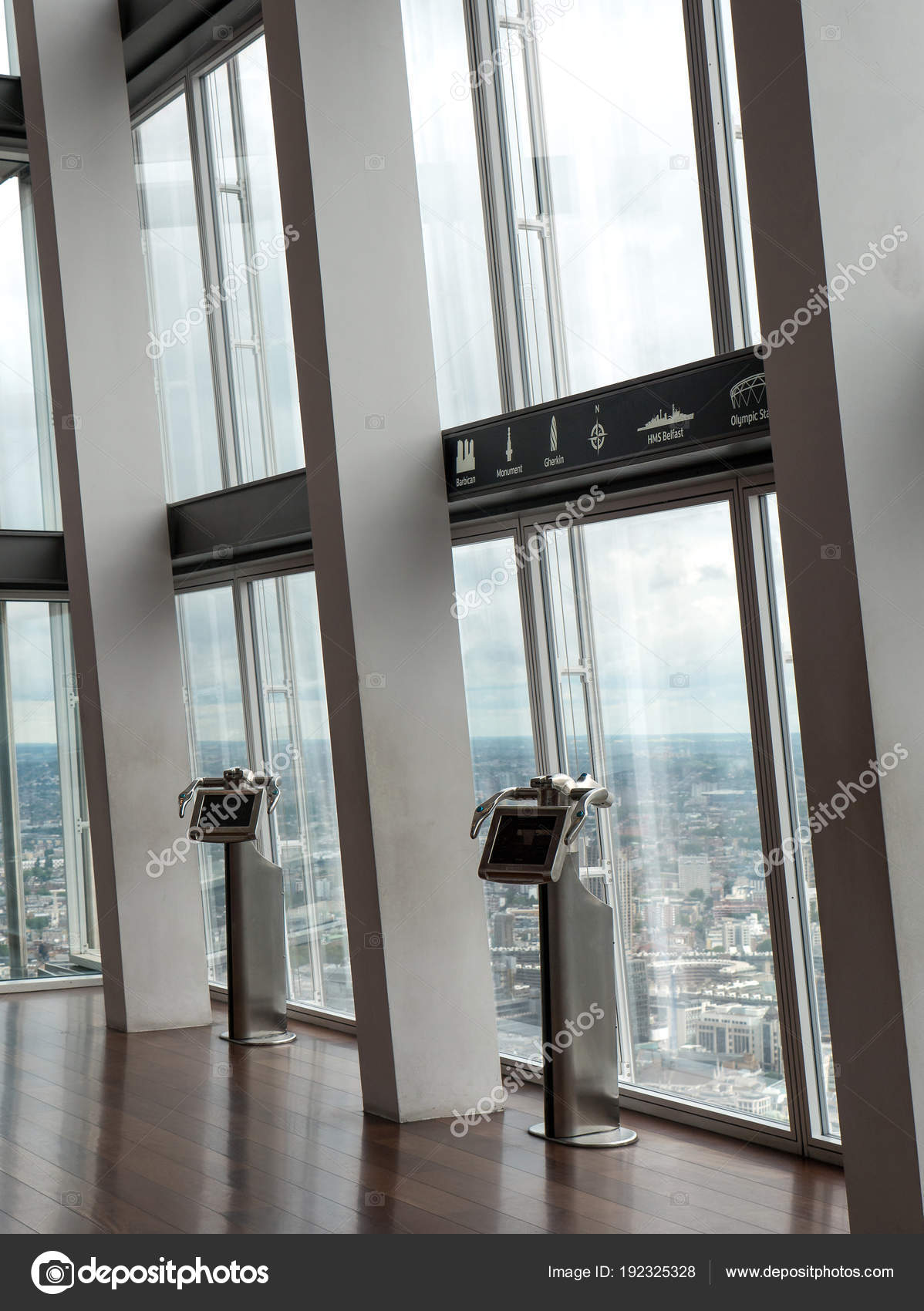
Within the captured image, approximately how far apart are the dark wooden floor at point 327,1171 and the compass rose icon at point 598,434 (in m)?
2.73

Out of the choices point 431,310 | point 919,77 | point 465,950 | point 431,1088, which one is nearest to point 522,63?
point 431,310

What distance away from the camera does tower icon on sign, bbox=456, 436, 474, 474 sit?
18.2ft

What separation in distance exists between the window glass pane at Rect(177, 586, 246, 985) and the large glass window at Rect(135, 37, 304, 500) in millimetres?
794

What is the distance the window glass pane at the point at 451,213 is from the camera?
599cm

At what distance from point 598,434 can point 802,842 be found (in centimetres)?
174

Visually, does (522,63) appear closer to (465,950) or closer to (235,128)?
(235,128)

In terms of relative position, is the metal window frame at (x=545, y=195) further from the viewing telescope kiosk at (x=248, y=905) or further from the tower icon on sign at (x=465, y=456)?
the viewing telescope kiosk at (x=248, y=905)

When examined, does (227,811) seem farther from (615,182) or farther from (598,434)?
(615,182)

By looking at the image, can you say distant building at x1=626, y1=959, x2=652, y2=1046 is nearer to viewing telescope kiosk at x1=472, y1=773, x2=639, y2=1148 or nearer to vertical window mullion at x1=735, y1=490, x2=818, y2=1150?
viewing telescope kiosk at x1=472, y1=773, x2=639, y2=1148

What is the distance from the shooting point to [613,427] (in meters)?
4.89

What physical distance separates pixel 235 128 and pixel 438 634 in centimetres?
396

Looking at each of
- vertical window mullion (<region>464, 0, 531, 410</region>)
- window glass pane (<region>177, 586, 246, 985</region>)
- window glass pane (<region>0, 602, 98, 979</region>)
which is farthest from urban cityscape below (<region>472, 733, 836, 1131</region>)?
window glass pane (<region>0, 602, 98, 979</region>)

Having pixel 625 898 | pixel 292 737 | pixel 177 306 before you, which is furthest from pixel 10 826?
pixel 625 898

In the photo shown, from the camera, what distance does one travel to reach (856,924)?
350 centimetres
